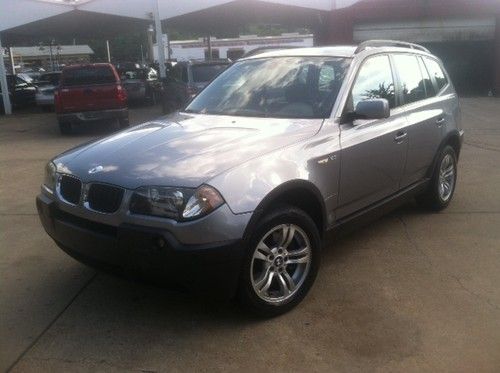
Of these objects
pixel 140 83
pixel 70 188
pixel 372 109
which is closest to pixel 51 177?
pixel 70 188

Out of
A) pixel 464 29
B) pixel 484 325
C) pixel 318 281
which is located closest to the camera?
pixel 484 325

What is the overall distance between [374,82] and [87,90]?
978 centimetres

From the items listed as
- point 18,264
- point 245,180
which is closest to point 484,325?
point 245,180

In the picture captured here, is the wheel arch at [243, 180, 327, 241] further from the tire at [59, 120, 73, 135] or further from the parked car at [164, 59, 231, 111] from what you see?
the tire at [59, 120, 73, 135]

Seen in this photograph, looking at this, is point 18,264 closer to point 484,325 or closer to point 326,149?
point 326,149

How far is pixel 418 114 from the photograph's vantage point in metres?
5.08

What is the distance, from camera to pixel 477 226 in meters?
5.31

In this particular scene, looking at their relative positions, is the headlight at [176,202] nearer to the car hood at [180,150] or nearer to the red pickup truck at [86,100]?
the car hood at [180,150]

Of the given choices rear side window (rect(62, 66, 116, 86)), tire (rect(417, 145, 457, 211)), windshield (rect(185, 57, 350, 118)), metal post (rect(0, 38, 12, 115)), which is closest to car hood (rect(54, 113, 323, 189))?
windshield (rect(185, 57, 350, 118))

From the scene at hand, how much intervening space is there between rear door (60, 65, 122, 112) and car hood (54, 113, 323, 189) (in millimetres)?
9237

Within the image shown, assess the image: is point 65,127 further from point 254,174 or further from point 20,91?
point 254,174

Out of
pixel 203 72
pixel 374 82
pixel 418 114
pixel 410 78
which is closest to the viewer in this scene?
pixel 374 82

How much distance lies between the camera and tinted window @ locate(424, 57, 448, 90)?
5703mm

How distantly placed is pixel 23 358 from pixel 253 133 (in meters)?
2.04
